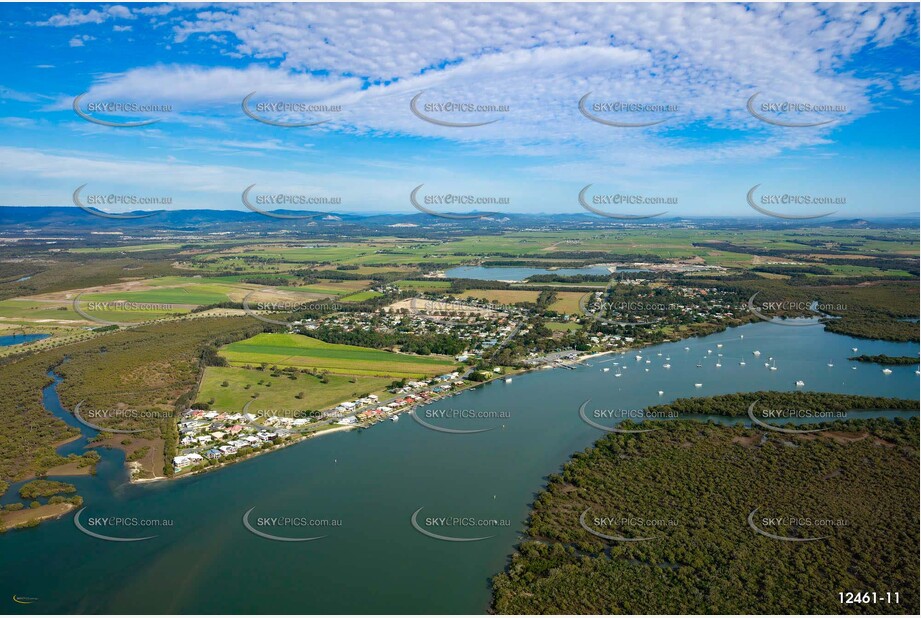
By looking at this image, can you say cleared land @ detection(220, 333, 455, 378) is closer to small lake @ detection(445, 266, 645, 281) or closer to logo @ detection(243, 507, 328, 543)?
logo @ detection(243, 507, 328, 543)

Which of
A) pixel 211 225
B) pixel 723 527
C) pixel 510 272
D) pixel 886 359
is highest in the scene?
pixel 211 225

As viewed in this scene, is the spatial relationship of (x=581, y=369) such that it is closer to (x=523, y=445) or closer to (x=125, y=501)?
(x=523, y=445)

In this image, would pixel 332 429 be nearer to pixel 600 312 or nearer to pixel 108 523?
pixel 108 523

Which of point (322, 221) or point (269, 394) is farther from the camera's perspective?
point (322, 221)

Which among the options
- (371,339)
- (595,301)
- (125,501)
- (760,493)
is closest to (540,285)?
(595,301)

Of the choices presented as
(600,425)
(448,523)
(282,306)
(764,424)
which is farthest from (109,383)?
(764,424)
